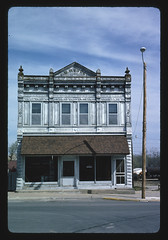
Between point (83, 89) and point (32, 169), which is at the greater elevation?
point (83, 89)

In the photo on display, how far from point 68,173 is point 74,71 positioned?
276 inches

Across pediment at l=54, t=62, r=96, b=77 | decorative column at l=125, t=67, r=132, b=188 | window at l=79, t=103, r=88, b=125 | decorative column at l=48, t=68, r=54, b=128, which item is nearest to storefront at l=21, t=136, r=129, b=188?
decorative column at l=125, t=67, r=132, b=188

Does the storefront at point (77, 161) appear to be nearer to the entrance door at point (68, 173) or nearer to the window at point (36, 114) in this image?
the entrance door at point (68, 173)

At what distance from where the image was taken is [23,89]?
22.3 meters

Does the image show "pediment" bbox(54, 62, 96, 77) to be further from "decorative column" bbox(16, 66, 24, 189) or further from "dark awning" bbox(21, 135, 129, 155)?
"dark awning" bbox(21, 135, 129, 155)

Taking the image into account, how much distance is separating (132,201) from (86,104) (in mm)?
7669

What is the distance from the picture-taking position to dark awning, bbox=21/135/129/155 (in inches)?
835

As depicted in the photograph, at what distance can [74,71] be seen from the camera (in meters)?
22.9

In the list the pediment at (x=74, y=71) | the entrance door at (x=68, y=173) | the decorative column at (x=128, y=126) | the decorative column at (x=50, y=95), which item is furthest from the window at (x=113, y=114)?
the decorative column at (x=50, y=95)

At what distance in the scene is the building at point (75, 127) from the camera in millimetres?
21812

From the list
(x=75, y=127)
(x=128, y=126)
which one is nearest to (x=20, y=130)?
(x=75, y=127)
